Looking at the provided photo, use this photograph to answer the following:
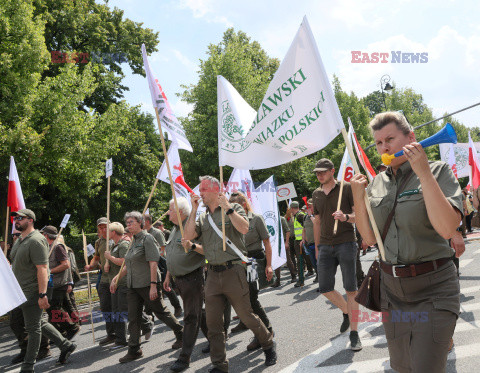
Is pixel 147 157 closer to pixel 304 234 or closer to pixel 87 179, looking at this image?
pixel 87 179

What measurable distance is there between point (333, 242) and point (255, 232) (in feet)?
4.70

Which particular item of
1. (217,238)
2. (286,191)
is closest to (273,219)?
(217,238)

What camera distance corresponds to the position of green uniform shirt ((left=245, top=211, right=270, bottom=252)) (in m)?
6.45

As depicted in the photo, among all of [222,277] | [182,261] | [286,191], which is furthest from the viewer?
[286,191]

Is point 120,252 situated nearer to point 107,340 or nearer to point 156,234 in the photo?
point 156,234

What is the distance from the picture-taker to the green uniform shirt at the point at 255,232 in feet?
21.2

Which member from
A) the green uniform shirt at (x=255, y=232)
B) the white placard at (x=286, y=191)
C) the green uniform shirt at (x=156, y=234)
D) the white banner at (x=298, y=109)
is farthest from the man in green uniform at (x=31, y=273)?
the white placard at (x=286, y=191)

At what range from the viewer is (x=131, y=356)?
5949 mm

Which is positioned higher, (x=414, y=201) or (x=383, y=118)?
(x=383, y=118)

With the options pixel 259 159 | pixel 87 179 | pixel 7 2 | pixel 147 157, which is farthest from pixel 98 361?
pixel 147 157

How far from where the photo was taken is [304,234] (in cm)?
1095

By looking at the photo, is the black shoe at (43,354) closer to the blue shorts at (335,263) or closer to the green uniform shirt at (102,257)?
the green uniform shirt at (102,257)

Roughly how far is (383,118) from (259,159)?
2.09 meters

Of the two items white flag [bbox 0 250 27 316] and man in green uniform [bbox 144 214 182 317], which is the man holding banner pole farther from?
white flag [bbox 0 250 27 316]
